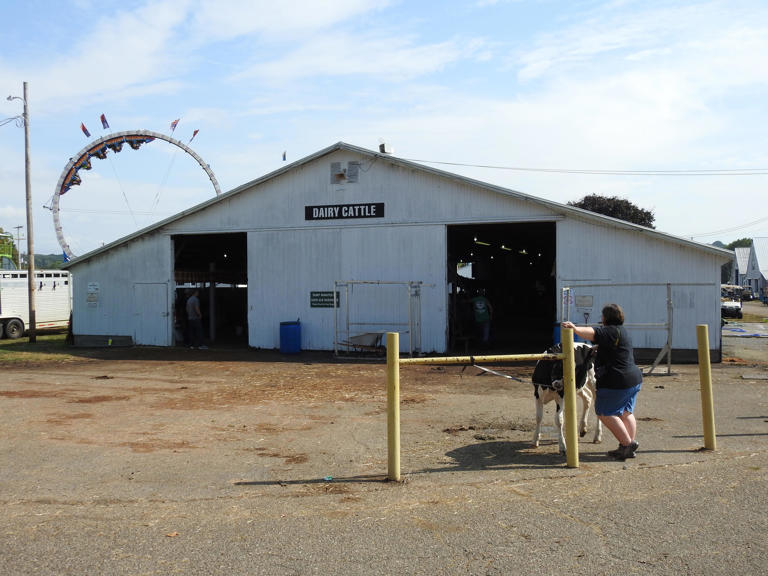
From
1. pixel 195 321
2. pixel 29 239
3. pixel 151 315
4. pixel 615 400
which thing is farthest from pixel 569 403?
pixel 29 239

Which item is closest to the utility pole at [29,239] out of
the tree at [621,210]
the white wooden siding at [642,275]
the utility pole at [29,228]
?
the utility pole at [29,228]

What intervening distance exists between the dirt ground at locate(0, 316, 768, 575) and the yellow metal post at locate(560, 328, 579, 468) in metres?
0.17

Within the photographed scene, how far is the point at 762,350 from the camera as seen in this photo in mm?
20438

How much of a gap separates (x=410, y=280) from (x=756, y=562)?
1616 cm

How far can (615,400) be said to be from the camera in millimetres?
7125

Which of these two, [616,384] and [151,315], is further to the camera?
[151,315]

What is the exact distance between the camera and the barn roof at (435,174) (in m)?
17.6

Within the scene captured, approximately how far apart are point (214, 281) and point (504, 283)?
68.8 feet

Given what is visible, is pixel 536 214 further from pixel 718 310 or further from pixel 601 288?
pixel 718 310

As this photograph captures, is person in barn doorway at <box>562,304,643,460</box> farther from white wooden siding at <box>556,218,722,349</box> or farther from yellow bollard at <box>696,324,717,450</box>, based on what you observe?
white wooden siding at <box>556,218,722,349</box>

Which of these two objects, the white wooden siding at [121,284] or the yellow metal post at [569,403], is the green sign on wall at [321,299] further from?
the yellow metal post at [569,403]

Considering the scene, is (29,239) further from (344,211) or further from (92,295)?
(344,211)

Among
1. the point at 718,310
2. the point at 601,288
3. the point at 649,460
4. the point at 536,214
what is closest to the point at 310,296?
the point at 536,214

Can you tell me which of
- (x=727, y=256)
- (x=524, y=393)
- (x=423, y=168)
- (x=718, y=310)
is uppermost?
(x=423, y=168)
